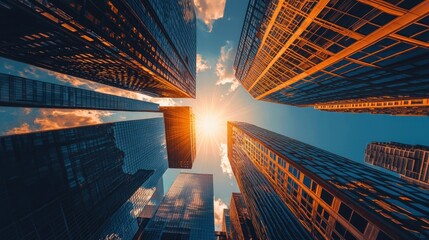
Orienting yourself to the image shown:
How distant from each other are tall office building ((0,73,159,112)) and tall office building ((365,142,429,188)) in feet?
554

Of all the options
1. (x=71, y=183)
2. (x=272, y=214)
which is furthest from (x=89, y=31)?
(x=71, y=183)

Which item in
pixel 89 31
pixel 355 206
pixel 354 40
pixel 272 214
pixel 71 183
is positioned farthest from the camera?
pixel 71 183

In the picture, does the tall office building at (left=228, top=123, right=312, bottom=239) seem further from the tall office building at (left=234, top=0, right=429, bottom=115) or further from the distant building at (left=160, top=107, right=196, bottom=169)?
the distant building at (left=160, top=107, right=196, bottom=169)

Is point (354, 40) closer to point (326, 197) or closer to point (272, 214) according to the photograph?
point (326, 197)

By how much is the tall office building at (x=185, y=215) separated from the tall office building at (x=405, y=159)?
A: 374 feet

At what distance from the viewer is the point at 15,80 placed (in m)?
54.1

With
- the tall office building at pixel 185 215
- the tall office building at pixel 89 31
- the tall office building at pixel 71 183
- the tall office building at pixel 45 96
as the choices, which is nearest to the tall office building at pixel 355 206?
the tall office building at pixel 89 31

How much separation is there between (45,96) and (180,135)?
99.6m

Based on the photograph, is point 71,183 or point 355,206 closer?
point 355,206

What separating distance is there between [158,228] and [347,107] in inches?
5292

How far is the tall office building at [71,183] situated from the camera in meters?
41.2

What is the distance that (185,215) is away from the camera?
369 feet

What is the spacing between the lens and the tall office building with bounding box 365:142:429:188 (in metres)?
71.3

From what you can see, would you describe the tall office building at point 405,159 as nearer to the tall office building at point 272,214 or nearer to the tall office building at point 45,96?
the tall office building at point 272,214
